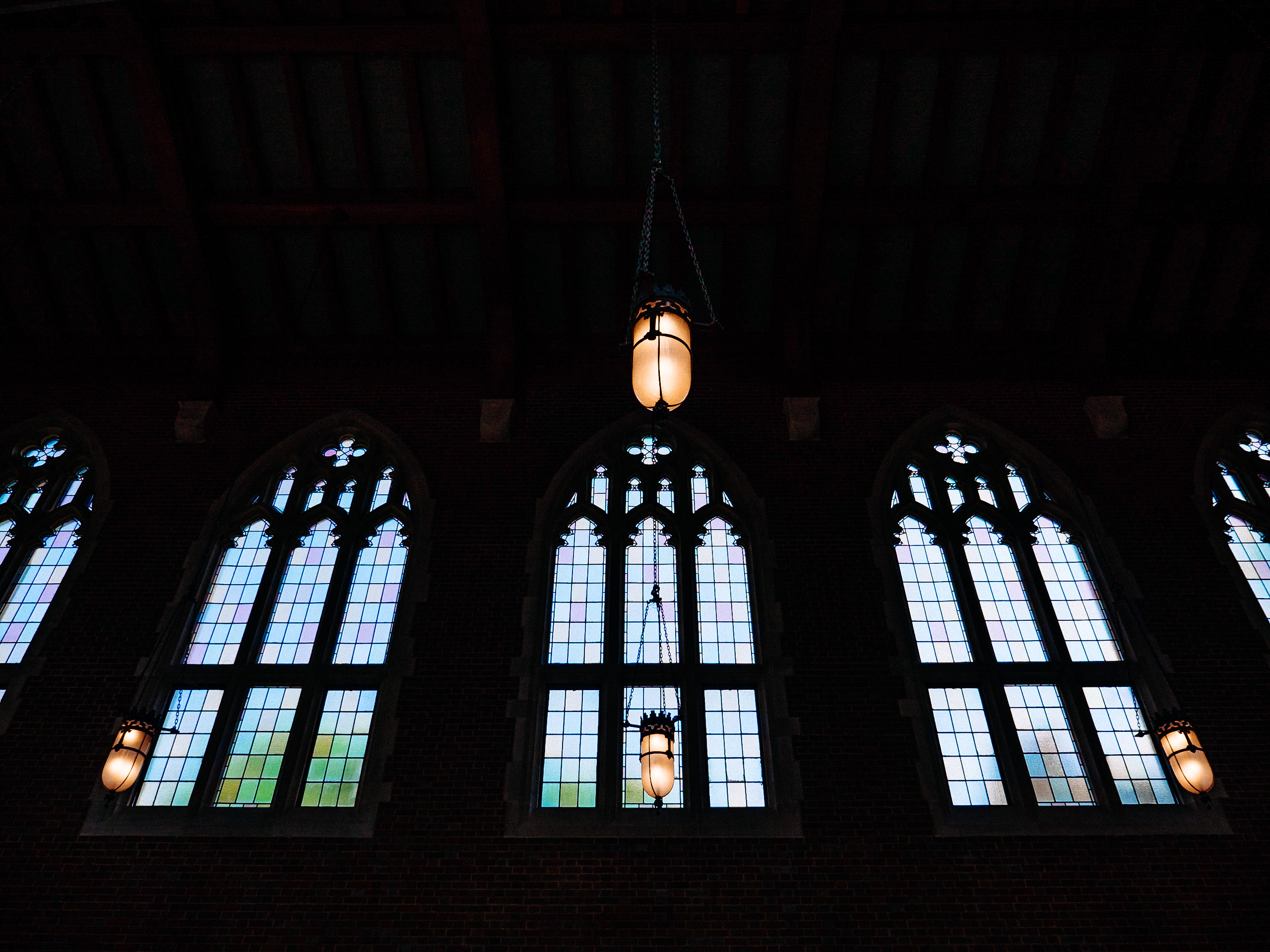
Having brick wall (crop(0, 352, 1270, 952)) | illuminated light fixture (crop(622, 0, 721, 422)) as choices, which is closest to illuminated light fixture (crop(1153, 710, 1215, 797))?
brick wall (crop(0, 352, 1270, 952))

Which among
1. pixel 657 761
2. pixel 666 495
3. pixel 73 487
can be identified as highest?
pixel 73 487

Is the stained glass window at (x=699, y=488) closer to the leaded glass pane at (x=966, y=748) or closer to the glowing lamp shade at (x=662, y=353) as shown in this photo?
the leaded glass pane at (x=966, y=748)

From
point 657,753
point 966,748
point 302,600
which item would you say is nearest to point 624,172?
point 302,600

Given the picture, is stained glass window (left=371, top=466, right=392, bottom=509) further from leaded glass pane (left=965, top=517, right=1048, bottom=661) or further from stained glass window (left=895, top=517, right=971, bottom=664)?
leaded glass pane (left=965, top=517, right=1048, bottom=661)

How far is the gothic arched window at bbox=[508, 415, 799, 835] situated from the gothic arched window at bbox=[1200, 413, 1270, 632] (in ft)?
16.5

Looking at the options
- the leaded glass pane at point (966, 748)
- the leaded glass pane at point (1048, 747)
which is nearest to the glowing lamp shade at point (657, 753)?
the leaded glass pane at point (966, 748)

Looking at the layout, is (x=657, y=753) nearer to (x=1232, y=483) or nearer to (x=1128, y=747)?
(x=1128, y=747)

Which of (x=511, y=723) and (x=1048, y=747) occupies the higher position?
(x=511, y=723)

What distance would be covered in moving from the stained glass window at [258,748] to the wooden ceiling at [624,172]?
4.52 meters

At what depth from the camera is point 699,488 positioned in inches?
380

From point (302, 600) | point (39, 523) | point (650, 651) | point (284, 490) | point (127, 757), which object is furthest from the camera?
point (284, 490)

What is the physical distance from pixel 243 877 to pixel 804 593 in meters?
5.55

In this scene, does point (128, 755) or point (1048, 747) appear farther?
point (1048, 747)

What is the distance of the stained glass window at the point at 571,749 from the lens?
7.51 metres
